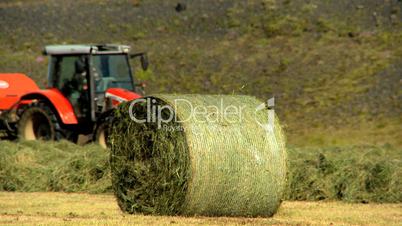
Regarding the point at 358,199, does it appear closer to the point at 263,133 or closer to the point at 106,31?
the point at 263,133

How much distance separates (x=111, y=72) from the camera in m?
25.6

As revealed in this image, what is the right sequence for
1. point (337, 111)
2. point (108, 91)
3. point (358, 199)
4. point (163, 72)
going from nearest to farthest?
1. point (358, 199)
2. point (108, 91)
3. point (337, 111)
4. point (163, 72)

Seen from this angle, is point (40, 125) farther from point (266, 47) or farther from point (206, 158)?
point (266, 47)

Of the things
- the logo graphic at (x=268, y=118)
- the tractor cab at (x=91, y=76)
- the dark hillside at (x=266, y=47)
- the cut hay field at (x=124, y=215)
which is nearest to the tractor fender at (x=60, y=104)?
the tractor cab at (x=91, y=76)

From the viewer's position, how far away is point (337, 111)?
39094 mm

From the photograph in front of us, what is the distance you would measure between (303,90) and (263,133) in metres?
28.4

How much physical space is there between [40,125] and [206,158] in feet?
43.6

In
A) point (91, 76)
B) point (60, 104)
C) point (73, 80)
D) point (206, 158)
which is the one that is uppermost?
point (91, 76)

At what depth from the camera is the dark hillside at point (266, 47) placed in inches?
1549

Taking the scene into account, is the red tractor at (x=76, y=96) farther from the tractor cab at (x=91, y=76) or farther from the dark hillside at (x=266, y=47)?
the dark hillside at (x=266, y=47)

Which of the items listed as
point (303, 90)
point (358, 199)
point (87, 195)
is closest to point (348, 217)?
point (358, 199)

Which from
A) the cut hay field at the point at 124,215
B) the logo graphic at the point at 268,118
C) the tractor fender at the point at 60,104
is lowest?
the cut hay field at the point at 124,215

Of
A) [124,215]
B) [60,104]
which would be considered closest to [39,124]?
[60,104]

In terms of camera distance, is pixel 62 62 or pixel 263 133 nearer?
pixel 263 133
